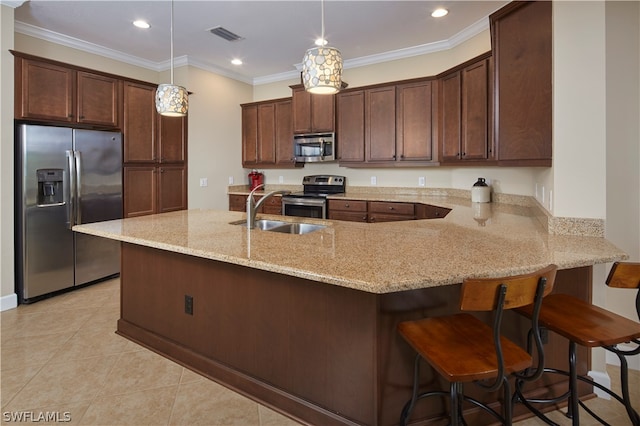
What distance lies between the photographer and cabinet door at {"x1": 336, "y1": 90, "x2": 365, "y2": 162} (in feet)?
15.8

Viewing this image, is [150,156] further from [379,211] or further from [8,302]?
[379,211]

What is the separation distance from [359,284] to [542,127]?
67.3 inches

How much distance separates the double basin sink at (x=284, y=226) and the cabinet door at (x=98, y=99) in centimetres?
256

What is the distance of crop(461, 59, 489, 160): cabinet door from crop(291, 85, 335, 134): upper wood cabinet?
187 centimetres

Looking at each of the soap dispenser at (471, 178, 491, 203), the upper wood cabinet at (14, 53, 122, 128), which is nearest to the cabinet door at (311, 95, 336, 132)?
the soap dispenser at (471, 178, 491, 203)

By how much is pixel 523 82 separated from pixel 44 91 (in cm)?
419

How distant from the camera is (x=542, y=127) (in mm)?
2184

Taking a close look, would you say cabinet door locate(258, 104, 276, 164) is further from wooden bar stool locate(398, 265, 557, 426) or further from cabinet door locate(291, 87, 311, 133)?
wooden bar stool locate(398, 265, 557, 426)

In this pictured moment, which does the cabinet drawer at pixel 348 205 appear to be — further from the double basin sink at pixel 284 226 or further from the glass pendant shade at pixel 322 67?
the glass pendant shade at pixel 322 67

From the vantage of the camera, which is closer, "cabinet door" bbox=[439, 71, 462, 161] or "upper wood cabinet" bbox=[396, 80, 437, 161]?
"cabinet door" bbox=[439, 71, 462, 161]

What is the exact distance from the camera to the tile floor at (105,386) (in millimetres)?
1865

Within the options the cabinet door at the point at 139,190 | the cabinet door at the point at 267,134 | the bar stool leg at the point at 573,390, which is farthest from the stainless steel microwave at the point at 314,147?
the bar stool leg at the point at 573,390

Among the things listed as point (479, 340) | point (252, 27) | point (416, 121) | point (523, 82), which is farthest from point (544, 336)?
point (252, 27)

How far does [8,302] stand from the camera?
3.33 m
